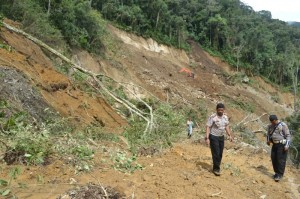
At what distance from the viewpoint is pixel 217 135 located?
247 inches

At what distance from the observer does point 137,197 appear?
14.3 feet

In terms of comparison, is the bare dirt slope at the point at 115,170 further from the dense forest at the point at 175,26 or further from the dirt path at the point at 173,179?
the dense forest at the point at 175,26

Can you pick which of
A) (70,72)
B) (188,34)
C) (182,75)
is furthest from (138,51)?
(70,72)

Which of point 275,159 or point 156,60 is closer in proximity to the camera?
point 275,159

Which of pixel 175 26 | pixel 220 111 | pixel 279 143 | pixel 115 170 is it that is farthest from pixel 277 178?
pixel 175 26

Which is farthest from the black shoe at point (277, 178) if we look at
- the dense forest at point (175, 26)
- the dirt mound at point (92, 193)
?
the dense forest at point (175, 26)

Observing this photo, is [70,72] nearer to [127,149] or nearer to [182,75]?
[127,149]

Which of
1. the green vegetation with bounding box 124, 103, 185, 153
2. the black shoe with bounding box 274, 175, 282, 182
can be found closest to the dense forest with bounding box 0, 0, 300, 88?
the green vegetation with bounding box 124, 103, 185, 153

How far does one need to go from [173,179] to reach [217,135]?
4.57ft

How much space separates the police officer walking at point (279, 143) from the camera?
651 cm

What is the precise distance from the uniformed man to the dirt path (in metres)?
0.25

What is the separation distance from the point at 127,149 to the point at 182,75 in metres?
24.1

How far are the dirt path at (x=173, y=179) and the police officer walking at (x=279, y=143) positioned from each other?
9.9 inches

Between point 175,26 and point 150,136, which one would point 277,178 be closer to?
point 150,136
